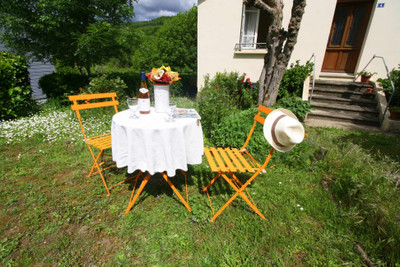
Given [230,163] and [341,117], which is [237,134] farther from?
[341,117]

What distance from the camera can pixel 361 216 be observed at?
2.09 metres

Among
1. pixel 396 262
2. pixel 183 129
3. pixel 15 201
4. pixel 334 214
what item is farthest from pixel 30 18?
pixel 396 262

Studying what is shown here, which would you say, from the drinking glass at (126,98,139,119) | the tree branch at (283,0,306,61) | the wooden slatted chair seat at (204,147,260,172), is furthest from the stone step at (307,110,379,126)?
the drinking glass at (126,98,139,119)

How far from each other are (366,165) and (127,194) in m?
3.59

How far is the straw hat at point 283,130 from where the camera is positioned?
161 cm

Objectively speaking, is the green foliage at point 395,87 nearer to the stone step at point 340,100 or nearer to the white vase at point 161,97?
the stone step at point 340,100

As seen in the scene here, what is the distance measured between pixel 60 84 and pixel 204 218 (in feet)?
22.9

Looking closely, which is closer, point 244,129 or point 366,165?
point 366,165

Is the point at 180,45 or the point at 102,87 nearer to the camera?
the point at 102,87

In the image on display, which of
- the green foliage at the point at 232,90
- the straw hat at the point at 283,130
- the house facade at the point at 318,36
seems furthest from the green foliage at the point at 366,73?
the straw hat at the point at 283,130

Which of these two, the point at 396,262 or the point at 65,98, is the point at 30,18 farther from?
the point at 396,262

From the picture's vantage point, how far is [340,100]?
5930 mm

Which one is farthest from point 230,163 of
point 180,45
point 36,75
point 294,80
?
point 180,45

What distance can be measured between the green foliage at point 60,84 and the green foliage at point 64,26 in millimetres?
650
